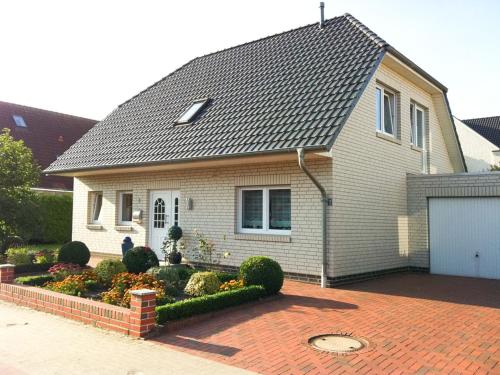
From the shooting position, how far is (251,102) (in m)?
13.0

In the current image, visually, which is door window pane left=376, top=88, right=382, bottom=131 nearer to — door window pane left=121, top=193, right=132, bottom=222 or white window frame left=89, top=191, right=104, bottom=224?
door window pane left=121, top=193, right=132, bottom=222

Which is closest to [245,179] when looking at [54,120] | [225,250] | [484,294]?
[225,250]

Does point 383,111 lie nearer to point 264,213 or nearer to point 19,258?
point 264,213

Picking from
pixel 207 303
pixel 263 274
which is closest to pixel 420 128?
pixel 263 274

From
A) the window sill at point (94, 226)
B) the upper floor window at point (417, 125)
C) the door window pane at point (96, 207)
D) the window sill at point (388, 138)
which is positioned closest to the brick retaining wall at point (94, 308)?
the window sill at point (94, 226)

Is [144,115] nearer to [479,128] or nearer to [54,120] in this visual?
[54,120]

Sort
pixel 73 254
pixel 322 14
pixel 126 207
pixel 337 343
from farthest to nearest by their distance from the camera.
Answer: pixel 126 207 → pixel 322 14 → pixel 73 254 → pixel 337 343

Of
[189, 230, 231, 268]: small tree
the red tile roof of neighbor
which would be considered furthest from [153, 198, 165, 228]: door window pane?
the red tile roof of neighbor

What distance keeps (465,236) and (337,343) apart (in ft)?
26.7

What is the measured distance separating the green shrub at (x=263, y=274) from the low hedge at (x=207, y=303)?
17 cm

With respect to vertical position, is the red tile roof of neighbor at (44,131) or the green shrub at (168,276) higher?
the red tile roof of neighbor at (44,131)

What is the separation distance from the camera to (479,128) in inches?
1416

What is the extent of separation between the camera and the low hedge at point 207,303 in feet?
23.1

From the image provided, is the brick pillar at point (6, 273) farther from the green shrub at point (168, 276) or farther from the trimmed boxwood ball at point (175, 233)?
the trimmed boxwood ball at point (175, 233)
